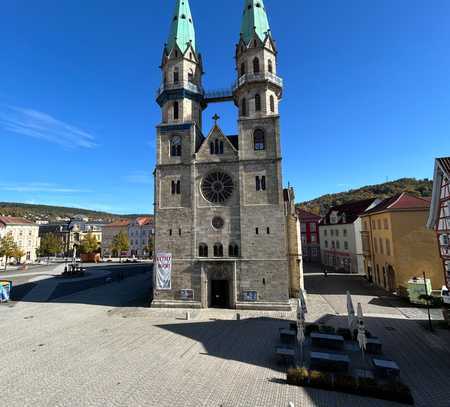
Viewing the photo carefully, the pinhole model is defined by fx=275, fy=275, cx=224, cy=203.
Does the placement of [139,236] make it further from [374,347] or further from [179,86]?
[374,347]

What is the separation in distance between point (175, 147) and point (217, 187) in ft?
21.8

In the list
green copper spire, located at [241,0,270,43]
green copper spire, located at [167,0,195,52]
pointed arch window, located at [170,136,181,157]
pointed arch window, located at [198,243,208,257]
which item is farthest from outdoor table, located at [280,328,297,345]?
green copper spire, located at [167,0,195,52]

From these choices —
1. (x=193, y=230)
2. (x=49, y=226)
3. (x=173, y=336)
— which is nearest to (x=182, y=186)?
(x=193, y=230)

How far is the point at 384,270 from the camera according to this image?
34.9 m

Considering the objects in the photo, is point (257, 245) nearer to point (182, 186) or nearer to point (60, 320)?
point (182, 186)

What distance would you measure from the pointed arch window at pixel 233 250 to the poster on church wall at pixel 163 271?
615 centimetres

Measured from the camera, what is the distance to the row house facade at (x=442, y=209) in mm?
19469

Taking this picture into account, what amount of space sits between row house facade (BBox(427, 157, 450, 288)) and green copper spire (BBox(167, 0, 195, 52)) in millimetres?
27745

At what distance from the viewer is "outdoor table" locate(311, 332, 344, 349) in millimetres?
16562

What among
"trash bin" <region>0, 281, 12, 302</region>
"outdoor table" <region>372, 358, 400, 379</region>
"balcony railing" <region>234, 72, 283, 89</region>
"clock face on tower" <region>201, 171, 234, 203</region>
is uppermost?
"balcony railing" <region>234, 72, 283, 89</region>

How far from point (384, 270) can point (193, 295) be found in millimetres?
24632

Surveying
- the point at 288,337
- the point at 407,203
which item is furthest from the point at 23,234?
the point at 407,203

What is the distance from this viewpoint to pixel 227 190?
2866 cm

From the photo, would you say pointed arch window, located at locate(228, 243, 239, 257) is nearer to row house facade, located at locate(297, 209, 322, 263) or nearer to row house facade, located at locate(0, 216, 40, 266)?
row house facade, located at locate(297, 209, 322, 263)
